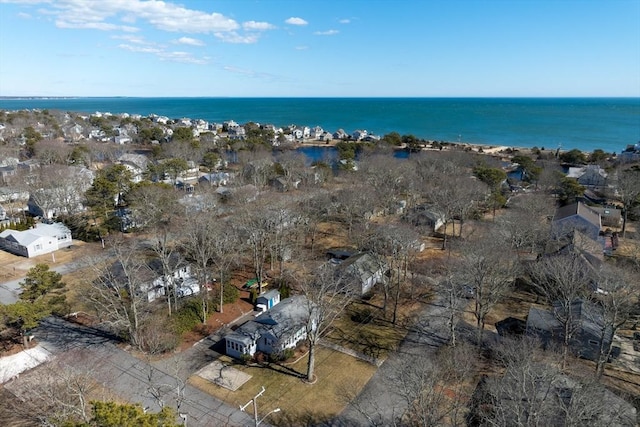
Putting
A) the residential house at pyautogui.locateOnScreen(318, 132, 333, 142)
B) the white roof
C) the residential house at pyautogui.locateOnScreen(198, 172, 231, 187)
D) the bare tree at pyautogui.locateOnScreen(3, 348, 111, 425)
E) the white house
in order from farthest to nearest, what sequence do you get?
the residential house at pyautogui.locateOnScreen(318, 132, 333, 142), the residential house at pyautogui.locateOnScreen(198, 172, 231, 187), the white roof, the white house, the bare tree at pyautogui.locateOnScreen(3, 348, 111, 425)

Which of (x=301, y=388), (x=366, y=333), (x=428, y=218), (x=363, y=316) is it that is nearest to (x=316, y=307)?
(x=301, y=388)

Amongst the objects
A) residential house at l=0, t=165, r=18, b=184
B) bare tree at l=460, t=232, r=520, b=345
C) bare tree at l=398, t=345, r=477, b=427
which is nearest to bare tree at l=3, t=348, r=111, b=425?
bare tree at l=398, t=345, r=477, b=427

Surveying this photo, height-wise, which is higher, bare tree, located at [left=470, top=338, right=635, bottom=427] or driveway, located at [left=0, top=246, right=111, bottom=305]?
bare tree, located at [left=470, top=338, right=635, bottom=427]

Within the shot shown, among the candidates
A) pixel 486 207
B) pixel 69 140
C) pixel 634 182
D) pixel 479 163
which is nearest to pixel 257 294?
pixel 486 207

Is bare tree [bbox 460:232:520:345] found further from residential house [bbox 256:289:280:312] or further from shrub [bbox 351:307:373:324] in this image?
residential house [bbox 256:289:280:312]

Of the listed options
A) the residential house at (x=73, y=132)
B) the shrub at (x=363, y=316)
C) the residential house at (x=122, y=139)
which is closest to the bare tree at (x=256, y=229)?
the shrub at (x=363, y=316)

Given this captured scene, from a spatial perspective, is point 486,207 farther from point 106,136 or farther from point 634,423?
point 106,136

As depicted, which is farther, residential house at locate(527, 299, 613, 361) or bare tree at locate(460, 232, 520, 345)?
bare tree at locate(460, 232, 520, 345)
